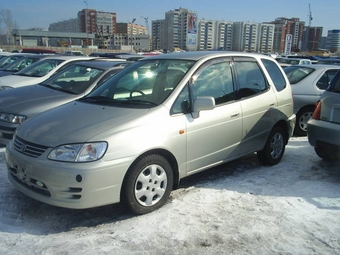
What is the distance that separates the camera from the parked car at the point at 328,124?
447 cm

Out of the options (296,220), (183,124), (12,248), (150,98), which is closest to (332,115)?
(296,220)

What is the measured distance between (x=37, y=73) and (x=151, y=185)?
241 inches

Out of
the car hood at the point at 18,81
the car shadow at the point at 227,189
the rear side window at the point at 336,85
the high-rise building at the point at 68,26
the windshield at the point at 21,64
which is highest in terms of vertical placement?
the high-rise building at the point at 68,26

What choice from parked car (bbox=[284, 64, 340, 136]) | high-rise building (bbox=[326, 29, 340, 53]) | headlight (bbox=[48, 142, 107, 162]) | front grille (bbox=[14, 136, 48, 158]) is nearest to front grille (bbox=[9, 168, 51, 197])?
front grille (bbox=[14, 136, 48, 158])

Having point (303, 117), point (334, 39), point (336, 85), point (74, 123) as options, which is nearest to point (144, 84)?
point (74, 123)

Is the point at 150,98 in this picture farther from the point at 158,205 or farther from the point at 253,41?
the point at 253,41

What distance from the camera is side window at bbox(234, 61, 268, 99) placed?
466 cm

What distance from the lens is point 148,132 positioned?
11.3ft

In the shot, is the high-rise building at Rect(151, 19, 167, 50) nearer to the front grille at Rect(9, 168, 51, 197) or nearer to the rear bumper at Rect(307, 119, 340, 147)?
the rear bumper at Rect(307, 119, 340, 147)

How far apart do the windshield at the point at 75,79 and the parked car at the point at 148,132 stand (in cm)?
193

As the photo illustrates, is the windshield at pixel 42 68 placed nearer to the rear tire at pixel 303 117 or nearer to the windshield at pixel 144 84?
the windshield at pixel 144 84

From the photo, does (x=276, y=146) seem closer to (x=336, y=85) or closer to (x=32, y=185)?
(x=336, y=85)

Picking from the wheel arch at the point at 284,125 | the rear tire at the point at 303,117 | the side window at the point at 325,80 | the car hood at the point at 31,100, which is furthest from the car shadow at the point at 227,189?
the side window at the point at 325,80

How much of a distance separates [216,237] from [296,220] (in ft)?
3.08
